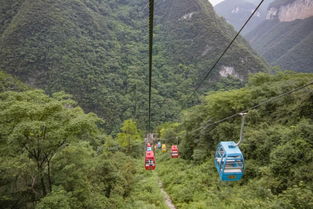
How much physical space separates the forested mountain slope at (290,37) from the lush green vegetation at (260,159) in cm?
8396

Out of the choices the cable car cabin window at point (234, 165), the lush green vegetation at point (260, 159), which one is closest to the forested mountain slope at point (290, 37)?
the lush green vegetation at point (260, 159)

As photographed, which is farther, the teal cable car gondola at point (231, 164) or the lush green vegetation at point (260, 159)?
the lush green vegetation at point (260, 159)

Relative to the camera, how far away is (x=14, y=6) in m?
92.3

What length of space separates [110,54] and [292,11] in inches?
5629

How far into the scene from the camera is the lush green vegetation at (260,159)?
7.45 m

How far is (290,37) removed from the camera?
11238cm

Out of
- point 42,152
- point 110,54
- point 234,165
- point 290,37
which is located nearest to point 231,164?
point 234,165

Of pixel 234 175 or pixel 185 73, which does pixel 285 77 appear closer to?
pixel 234 175

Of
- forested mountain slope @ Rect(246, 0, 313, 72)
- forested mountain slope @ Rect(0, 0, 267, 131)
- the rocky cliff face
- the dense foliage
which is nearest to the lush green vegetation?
the dense foliage

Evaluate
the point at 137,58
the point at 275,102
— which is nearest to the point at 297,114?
the point at 275,102

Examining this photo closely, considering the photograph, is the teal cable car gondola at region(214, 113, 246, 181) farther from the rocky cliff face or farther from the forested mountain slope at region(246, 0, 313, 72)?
the rocky cliff face

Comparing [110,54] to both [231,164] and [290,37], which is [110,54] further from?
[290,37]

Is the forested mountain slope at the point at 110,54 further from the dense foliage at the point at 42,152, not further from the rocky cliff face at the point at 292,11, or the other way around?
the rocky cliff face at the point at 292,11

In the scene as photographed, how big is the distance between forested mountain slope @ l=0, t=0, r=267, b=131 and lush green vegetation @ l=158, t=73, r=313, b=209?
49291 mm
